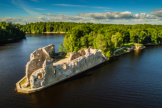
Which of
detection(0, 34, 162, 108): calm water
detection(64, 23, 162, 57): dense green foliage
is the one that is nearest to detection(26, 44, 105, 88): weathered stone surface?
detection(0, 34, 162, 108): calm water

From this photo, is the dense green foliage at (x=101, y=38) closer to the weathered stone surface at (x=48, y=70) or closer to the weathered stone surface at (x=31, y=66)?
the weathered stone surface at (x=48, y=70)

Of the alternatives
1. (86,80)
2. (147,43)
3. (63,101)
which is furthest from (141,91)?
(147,43)

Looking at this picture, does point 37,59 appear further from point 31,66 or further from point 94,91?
point 94,91

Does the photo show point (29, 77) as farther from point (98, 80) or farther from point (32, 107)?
point (98, 80)

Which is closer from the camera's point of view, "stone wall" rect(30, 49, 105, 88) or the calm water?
the calm water

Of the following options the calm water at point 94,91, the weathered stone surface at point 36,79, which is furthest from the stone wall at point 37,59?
the calm water at point 94,91

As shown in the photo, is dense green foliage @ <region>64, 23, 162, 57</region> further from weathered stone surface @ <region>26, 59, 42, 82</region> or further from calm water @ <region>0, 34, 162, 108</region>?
weathered stone surface @ <region>26, 59, 42, 82</region>

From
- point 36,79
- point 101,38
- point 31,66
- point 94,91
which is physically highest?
point 101,38

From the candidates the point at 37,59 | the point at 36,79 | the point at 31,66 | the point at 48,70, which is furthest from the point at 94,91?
the point at 37,59

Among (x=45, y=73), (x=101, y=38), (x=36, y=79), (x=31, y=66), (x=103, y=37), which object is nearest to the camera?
(x=36, y=79)

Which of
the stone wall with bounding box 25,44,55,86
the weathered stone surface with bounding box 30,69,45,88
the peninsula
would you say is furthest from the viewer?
the stone wall with bounding box 25,44,55,86

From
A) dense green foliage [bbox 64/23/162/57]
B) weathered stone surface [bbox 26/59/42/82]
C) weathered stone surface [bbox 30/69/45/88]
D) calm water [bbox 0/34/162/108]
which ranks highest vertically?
dense green foliage [bbox 64/23/162/57]

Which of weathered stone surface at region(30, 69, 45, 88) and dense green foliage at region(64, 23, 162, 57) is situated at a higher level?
dense green foliage at region(64, 23, 162, 57)

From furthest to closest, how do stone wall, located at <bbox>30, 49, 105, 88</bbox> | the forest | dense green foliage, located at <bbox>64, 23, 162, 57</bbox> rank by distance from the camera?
1. the forest
2. dense green foliage, located at <bbox>64, 23, 162, 57</bbox>
3. stone wall, located at <bbox>30, 49, 105, 88</bbox>
